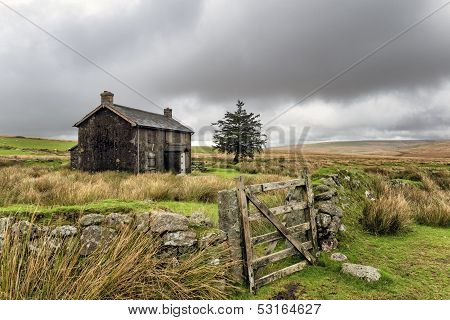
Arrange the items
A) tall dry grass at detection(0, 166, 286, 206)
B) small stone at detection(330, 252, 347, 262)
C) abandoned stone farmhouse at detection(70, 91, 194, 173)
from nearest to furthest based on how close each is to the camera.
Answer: small stone at detection(330, 252, 347, 262)
tall dry grass at detection(0, 166, 286, 206)
abandoned stone farmhouse at detection(70, 91, 194, 173)

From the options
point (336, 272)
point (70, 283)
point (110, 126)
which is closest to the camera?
point (70, 283)

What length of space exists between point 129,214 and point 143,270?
0.93 m

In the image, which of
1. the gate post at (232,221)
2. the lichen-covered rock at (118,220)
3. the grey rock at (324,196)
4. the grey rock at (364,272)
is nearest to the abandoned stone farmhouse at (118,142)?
the grey rock at (324,196)

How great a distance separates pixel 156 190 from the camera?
10.8 meters

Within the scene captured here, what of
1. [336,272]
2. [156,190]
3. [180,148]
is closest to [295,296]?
[336,272]

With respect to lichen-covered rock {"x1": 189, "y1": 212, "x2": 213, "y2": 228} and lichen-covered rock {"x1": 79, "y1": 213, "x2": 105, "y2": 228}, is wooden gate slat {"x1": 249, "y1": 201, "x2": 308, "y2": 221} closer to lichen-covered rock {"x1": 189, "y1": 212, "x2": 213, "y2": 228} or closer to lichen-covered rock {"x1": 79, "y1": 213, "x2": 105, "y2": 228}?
lichen-covered rock {"x1": 189, "y1": 212, "x2": 213, "y2": 228}

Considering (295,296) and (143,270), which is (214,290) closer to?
(143,270)

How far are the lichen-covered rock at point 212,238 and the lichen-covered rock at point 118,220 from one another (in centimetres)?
116

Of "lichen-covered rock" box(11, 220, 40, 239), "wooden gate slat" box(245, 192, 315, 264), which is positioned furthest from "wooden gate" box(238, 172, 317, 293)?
"lichen-covered rock" box(11, 220, 40, 239)

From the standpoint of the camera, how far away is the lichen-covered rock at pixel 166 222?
482 centimetres

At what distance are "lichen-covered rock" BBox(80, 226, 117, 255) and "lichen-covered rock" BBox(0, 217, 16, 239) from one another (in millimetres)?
902

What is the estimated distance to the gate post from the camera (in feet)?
17.6

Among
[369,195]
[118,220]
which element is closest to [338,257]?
[118,220]

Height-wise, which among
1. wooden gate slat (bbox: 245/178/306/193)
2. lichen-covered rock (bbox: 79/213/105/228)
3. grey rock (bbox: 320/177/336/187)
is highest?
wooden gate slat (bbox: 245/178/306/193)
